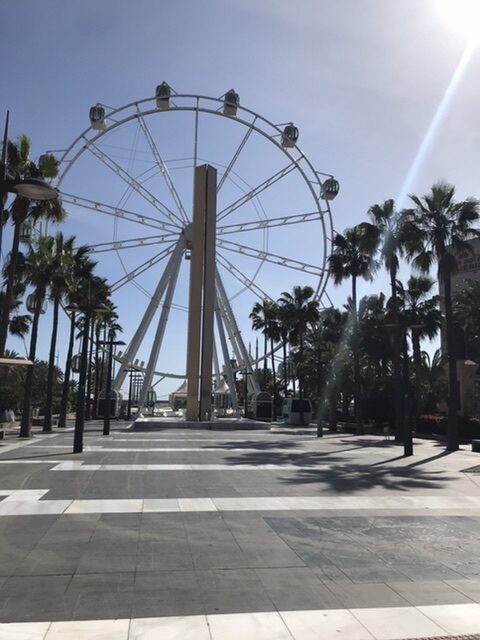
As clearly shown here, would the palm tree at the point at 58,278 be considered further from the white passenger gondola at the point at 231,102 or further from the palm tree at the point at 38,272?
the white passenger gondola at the point at 231,102

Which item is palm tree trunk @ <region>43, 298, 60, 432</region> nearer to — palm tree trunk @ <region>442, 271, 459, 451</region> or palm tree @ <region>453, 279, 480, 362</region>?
palm tree trunk @ <region>442, 271, 459, 451</region>

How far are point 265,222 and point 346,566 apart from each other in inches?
1521

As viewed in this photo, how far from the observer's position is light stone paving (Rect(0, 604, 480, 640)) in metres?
4.98

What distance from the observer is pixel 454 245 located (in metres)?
25.5

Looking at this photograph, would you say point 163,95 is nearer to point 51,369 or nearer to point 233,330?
point 233,330

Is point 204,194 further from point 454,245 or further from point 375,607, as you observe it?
point 375,607

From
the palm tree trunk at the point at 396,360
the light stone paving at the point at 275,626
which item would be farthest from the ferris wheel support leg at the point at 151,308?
the light stone paving at the point at 275,626

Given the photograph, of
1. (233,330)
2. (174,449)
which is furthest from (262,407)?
(174,449)

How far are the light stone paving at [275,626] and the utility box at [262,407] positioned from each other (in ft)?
154


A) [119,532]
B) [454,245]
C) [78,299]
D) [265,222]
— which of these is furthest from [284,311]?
[119,532]

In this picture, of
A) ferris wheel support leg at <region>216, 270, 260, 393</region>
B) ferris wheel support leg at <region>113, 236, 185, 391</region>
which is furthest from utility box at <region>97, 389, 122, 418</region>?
ferris wheel support leg at <region>216, 270, 260, 393</region>

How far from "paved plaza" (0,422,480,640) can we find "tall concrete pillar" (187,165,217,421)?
27.8 metres

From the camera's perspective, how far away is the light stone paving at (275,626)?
498cm

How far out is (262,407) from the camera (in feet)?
173
